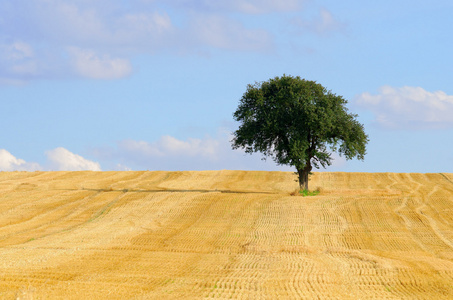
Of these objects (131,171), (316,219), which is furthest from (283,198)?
(131,171)

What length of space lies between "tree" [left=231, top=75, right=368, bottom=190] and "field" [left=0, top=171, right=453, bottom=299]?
3.80 metres

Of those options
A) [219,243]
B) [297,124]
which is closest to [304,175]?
[297,124]

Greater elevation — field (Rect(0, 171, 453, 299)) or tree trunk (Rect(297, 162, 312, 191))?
tree trunk (Rect(297, 162, 312, 191))

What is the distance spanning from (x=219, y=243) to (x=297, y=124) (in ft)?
67.4

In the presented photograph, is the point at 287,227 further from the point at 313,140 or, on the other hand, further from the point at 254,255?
the point at 313,140

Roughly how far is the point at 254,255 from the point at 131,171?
45.5 meters

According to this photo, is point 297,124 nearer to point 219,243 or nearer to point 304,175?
point 304,175

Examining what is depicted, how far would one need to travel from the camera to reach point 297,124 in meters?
44.4

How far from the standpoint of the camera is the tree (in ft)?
145

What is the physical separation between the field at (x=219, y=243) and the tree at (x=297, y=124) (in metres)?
3.80

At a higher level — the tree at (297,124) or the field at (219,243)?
the tree at (297,124)

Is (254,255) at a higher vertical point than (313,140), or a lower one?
lower

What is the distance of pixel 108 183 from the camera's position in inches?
2096

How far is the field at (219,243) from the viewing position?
16.9 meters
